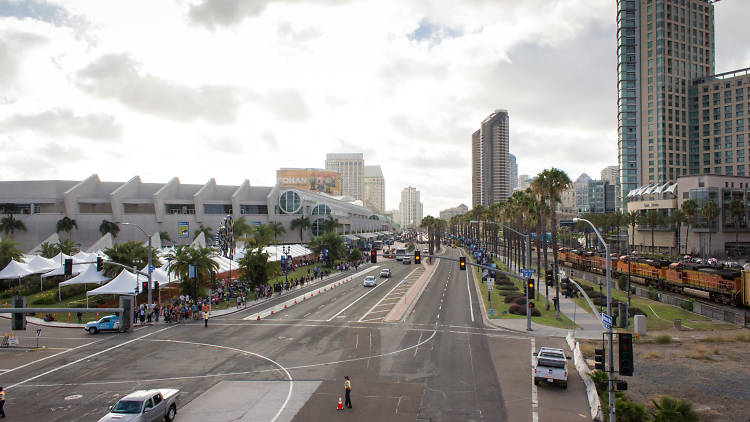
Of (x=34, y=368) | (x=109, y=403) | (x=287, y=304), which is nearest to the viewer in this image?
(x=109, y=403)

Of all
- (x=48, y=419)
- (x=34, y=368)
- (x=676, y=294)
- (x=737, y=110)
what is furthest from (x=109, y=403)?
(x=737, y=110)

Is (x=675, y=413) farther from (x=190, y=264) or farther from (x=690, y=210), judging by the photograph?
(x=690, y=210)

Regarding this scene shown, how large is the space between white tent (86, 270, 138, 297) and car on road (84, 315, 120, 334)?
6492 mm

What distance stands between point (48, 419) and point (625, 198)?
152 m

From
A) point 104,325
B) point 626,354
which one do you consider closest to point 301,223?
point 104,325

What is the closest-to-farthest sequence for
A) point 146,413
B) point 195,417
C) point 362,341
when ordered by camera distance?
point 146,413 → point 195,417 → point 362,341

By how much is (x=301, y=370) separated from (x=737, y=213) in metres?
102

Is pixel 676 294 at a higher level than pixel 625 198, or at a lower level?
lower

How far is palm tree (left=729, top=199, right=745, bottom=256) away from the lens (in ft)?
301

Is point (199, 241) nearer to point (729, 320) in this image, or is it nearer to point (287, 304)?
point (287, 304)

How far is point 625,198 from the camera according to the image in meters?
139

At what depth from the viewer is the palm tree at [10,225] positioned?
98375mm

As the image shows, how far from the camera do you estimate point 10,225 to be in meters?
98.7

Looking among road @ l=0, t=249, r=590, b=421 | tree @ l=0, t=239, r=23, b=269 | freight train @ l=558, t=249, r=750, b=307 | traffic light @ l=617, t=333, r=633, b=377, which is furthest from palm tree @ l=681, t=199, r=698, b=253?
tree @ l=0, t=239, r=23, b=269
